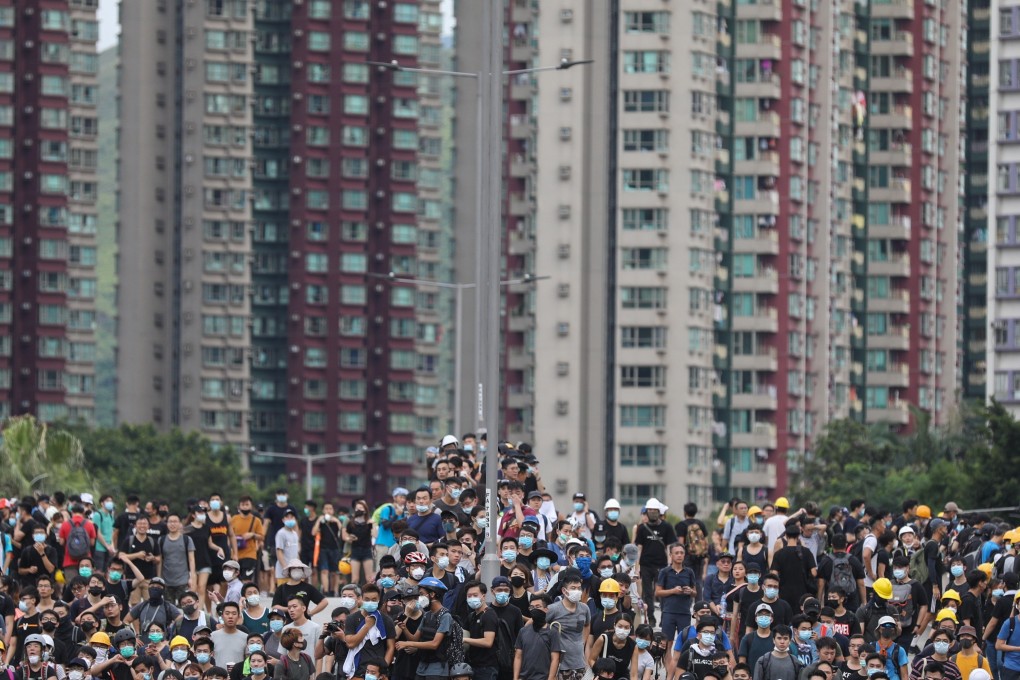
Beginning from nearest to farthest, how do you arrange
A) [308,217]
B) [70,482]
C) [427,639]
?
1. [427,639]
2. [70,482]
3. [308,217]

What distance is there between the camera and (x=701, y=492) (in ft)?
422

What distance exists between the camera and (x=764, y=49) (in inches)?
5148

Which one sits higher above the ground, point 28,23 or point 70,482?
point 28,23

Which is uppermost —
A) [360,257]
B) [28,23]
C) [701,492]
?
[28,23]

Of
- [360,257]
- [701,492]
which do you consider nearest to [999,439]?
[701,492]

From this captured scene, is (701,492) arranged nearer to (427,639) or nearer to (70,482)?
(70,482)

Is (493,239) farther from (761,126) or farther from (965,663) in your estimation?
(761,126)

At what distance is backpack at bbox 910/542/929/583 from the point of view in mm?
37000

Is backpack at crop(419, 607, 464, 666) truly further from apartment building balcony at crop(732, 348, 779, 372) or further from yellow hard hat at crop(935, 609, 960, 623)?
apartment building balcony at crop(732, 348, 779, 372)

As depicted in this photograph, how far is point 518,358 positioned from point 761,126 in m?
16.3

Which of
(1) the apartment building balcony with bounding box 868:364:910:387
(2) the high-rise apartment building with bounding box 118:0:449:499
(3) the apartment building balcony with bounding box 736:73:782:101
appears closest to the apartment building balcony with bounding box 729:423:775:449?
(1) the apartment building balcony with bounding box 868:364:910:387

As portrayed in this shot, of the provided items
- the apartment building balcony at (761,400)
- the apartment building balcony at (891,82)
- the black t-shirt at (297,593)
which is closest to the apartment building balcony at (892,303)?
the apartment building balcony at (891,82)

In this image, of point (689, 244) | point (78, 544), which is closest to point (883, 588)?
point (78, 544)

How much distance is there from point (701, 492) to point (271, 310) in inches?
1286
